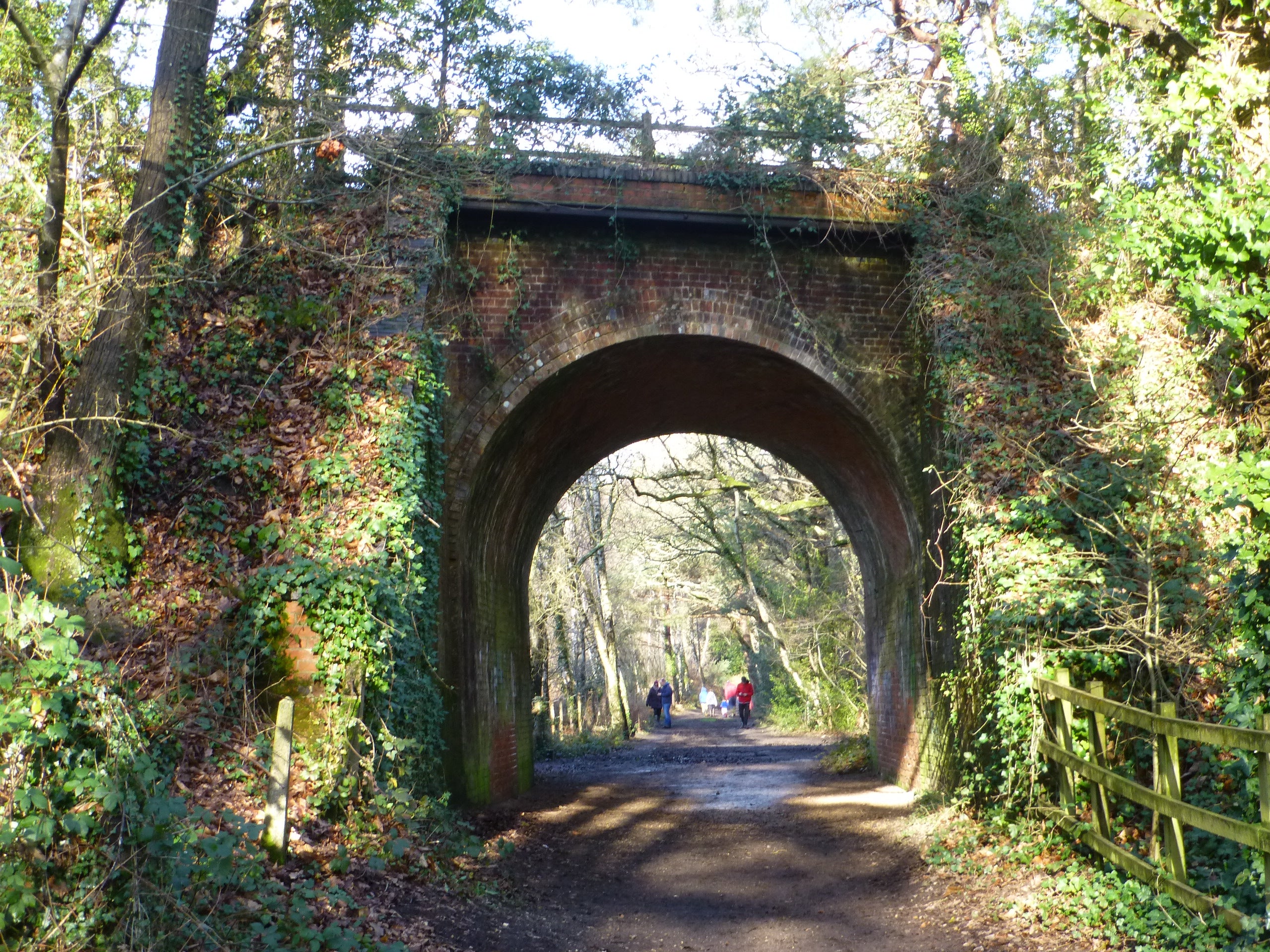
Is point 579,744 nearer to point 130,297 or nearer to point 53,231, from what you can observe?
point 130,297

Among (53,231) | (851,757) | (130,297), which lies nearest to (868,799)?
(851,757)

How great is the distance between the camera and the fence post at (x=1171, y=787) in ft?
19.3

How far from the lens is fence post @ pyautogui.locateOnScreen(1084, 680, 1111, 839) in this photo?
714cm

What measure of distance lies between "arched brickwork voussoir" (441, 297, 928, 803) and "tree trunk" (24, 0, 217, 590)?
3.40 m

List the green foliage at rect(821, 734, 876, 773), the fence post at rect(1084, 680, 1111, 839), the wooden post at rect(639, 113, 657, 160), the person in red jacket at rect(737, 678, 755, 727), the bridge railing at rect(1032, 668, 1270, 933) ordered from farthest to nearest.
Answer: the person in red jacket at rect(737, 678, 755, 727)
the green foliage at rect(821, 734, 876, 773)
the wooden post at rect(639, 113, 657, 160)
the fence post at rect(1084, 680, 1111, 839)
the bridge railing at rect(1032, 668, 1270, 933)

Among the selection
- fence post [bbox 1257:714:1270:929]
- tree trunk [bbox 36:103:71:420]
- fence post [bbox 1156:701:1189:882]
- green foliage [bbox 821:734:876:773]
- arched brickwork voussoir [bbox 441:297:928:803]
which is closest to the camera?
fence post [bbox 1257:714:1270:929]

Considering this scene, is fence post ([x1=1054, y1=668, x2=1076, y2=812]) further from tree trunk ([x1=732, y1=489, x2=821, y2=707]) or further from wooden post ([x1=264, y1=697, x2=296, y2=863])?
tree trunk ([x1=732, y1=489, x2=821, y2=707])

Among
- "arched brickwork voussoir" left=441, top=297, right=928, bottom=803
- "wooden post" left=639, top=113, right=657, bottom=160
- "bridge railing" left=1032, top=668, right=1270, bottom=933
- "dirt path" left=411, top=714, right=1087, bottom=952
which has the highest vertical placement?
"wooden post" left=639, top=113, right=657, bottom=160

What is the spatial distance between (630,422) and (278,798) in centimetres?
973

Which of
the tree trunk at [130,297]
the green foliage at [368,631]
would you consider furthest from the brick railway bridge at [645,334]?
the tree trunk at [130,297]

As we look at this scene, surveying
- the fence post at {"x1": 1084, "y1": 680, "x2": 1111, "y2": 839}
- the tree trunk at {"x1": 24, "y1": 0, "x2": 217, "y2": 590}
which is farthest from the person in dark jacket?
the fence post at {"x1": 1084, "y1": 680, "x2": 1111, "y2": 839}

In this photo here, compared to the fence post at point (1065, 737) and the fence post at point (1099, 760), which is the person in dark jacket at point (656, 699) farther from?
the fence post at point (1099, 760)

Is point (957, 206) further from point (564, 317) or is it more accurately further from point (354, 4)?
point (354, 4)

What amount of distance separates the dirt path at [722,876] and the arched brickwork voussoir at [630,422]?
Result: 1.14 m
